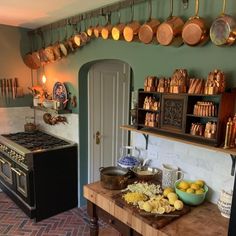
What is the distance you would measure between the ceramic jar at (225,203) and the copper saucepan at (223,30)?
3.47 ft

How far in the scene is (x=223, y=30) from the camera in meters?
1.55

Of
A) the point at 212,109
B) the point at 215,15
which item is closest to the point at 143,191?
the point at 212,109

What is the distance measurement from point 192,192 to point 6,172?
2623 millimetres

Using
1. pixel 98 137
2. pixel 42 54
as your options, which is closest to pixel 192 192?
pixel 98 137

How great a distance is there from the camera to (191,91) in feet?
5.81

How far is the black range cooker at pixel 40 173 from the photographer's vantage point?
2.83 metres

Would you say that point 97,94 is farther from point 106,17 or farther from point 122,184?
point 122,184

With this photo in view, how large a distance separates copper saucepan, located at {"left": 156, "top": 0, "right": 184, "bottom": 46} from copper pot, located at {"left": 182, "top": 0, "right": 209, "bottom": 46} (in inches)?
2.8

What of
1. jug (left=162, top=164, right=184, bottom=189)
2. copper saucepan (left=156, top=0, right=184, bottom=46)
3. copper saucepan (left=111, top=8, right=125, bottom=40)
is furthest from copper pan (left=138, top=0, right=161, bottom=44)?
jug (left=162, top=164, right=184, bottom=189)

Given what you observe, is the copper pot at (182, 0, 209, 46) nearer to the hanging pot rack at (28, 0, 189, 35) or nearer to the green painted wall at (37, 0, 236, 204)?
the green painted wall at (37, 0, 236, 204)

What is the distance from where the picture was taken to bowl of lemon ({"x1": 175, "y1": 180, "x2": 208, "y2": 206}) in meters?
1.82

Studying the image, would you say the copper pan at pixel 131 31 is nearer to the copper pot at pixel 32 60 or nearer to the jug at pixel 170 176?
the jug at pixel 170 176

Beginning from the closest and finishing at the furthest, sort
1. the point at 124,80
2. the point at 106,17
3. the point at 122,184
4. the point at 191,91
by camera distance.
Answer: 1. the point at 191,91
2. the point at 122,184
3. the point at 106,17
4. the point at 124,80

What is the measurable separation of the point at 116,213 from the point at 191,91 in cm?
109
